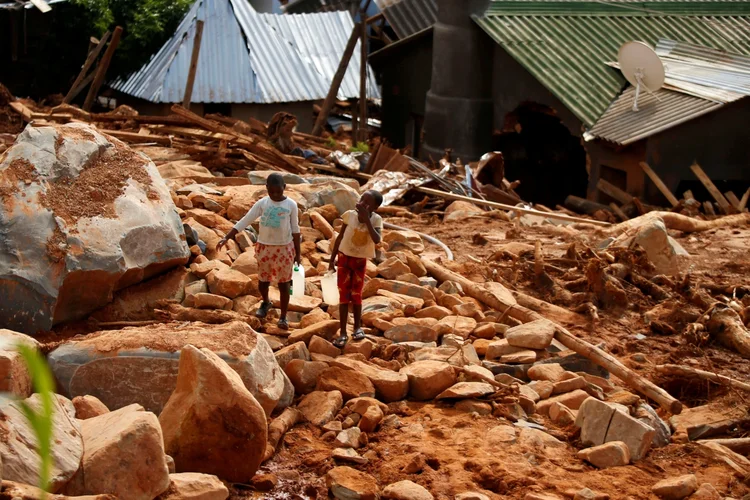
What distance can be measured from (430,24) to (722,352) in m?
16.4

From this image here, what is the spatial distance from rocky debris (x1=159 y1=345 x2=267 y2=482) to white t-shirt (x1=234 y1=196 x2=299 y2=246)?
1.94m

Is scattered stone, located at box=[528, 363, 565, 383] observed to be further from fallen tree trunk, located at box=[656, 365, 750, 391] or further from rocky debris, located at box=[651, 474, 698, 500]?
rocky debris, located at box=[651, 474, 698, 500]

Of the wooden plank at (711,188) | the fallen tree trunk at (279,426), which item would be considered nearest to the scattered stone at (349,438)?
the fallen tree trunk at (279,426)

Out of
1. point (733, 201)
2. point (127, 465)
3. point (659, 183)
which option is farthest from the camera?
point (659, 183)

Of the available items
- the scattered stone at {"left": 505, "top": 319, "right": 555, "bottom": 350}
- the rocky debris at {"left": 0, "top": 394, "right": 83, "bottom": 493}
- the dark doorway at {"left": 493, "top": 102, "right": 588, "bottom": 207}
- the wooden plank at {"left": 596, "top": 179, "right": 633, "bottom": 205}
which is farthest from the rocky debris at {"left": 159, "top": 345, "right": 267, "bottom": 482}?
the dark doorway at {"left": 493, "top": 102, "right": 588, "bottom": 207}

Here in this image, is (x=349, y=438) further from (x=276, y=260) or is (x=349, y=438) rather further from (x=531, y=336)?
(x=531, y=336)

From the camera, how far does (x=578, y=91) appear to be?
1858 centimetres

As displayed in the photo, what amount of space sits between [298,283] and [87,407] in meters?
3.08

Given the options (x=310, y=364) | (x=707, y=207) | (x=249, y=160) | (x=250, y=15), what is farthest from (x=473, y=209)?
(x=250, y=15)

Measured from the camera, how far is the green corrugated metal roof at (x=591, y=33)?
18.8 metres

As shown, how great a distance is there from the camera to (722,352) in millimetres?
8766

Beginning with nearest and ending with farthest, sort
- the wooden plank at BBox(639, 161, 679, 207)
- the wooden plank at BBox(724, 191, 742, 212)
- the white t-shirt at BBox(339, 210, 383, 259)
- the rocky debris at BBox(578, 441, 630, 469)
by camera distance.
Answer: the rocky debris at BBox(578, 441, 630, 469) < the white t-shirt at BBox(339, 210, 383, 259) < the wooden plank at BBox(724, 191, 742, 212) < the wooden plank at BBox(639, 161, 679, 207)

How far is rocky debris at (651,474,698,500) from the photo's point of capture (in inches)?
221

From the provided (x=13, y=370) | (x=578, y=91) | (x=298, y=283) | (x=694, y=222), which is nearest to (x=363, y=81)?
(x=578, y=91)
